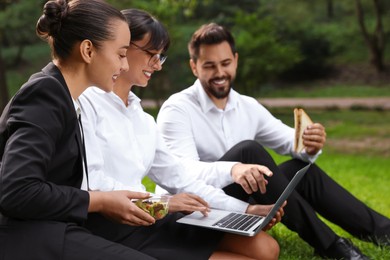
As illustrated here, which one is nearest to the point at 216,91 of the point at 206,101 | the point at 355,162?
the point at 206,101

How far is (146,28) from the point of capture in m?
3.00

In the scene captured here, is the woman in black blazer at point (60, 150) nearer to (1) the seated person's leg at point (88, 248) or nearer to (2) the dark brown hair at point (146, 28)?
(1) the seated person's leg at point (88, 248)

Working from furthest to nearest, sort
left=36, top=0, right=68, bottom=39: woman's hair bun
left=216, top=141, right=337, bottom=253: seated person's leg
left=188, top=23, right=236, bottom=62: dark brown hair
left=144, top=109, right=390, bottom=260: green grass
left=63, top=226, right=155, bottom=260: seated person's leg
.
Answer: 1. left=188, top=23, right=236, bottom=62: dark brown hair
2. left=144, top=109, right=390, bottom=260: green grass
3. left=216, top=141, right=337, bottom=253: seated person's leg
4. left=36, top=0, right=68, bottom=39: woman's hair bun
5. left=63, top=226, right=155, bottom=260: seated person's leg

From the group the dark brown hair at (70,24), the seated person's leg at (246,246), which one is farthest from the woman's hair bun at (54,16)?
the seated person's leg at (246,246)

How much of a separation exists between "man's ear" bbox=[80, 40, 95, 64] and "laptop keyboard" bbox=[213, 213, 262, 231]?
0.91 metres

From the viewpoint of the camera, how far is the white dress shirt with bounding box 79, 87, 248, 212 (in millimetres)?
2607

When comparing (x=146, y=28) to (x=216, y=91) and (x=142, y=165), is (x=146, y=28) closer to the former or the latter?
(x=142, y=165)

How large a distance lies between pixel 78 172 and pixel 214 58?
1954 mm

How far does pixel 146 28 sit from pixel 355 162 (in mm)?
6300

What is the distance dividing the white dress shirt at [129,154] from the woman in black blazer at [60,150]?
0.28 m

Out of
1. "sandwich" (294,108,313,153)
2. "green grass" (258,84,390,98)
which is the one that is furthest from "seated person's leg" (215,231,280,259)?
"green grass" (258,84,390,98)

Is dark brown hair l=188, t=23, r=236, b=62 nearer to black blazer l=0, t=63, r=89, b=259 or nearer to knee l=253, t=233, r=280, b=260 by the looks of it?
knee l=253, t=233, r=280, b=260

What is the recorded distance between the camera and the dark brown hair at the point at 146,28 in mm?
Result: 2992

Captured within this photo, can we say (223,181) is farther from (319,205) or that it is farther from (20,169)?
(20,169)
